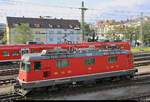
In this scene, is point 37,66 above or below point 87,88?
above

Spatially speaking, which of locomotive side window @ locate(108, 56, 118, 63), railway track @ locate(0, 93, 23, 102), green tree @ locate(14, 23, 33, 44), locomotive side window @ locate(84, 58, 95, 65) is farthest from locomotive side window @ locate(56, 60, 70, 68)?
green tree @ locate(14, 23, 33, 44)

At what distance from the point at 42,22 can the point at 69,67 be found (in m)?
53.5

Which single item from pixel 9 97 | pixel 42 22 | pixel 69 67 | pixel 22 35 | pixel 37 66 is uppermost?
pixel 42 22

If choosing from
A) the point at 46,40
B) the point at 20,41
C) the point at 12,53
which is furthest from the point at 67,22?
the point at 12,53

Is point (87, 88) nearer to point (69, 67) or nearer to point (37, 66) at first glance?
point (69, 67)

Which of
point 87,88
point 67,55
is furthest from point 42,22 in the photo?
point 87,88

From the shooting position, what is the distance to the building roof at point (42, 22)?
198 ft

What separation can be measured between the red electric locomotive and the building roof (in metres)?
48.4

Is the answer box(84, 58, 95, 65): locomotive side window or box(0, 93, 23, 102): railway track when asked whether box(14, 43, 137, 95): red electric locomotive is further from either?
box(0, 93, 23, 102): railway track

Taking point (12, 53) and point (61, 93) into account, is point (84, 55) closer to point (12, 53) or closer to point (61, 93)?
point (61, 93)

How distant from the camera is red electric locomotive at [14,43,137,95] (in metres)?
12.9

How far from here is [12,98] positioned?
12.8 metres

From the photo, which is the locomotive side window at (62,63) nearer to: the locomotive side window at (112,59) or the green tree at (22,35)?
the locomotive side window at (112,59)

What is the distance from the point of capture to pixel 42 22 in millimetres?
65125
